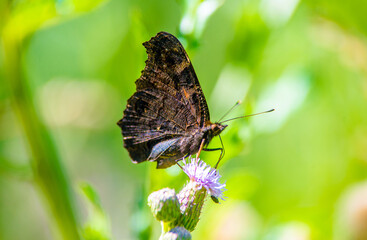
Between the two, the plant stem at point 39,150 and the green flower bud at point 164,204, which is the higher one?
the plant stem at point 39,150

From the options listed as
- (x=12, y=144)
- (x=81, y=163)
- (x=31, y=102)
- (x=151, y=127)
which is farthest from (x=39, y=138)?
(x=81, y=163)

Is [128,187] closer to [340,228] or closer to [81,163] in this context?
[81,163]

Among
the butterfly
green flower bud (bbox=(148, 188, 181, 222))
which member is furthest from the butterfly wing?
green flower bud (bbox=(148, 188, 181, 222))

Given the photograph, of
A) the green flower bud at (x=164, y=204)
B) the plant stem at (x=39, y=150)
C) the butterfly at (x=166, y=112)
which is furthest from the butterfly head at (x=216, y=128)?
the plant stem at (x=39, y=150)

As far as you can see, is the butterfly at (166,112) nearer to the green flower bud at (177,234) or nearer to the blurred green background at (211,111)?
the blurred green background at (211,111)

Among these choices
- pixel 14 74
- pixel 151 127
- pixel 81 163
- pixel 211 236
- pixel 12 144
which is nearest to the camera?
pixel 14 74
